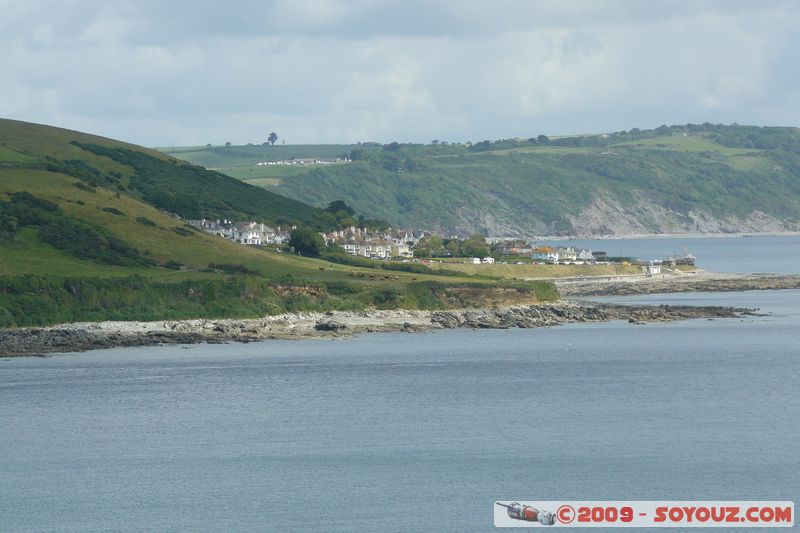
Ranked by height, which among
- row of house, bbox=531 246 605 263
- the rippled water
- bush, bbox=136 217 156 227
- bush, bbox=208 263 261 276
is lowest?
the rippled water

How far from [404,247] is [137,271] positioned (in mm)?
63045

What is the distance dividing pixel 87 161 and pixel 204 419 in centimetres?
10336

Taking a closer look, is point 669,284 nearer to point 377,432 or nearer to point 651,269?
point 651,269

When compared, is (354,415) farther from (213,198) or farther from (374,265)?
(213,198)

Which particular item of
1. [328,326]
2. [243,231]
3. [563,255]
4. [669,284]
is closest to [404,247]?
[563,255]

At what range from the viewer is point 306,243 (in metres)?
131

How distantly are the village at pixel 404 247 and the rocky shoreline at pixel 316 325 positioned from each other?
38263mm

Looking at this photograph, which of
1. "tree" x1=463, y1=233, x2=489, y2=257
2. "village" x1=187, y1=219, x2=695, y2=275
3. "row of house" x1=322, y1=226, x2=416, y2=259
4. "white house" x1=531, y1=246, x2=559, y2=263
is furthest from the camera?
"white house" x1=531, y1=246, x2=559, y2=263

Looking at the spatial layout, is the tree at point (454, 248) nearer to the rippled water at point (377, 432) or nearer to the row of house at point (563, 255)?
the row of house at point (563, 255)

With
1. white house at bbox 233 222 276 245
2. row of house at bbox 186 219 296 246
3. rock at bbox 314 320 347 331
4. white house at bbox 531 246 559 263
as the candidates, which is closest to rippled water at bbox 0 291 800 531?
rock at bbox 314 320 347 331

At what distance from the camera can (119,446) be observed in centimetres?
5000

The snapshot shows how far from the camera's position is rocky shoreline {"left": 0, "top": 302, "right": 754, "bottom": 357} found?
266ft

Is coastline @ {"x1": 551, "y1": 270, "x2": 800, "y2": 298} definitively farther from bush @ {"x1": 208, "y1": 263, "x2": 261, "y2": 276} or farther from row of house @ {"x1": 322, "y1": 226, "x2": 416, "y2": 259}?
bush @ {"x1": 208, "y1": 263, "x2": 261, "y2": 276}

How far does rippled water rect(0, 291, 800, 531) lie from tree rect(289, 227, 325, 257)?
45.1 m
